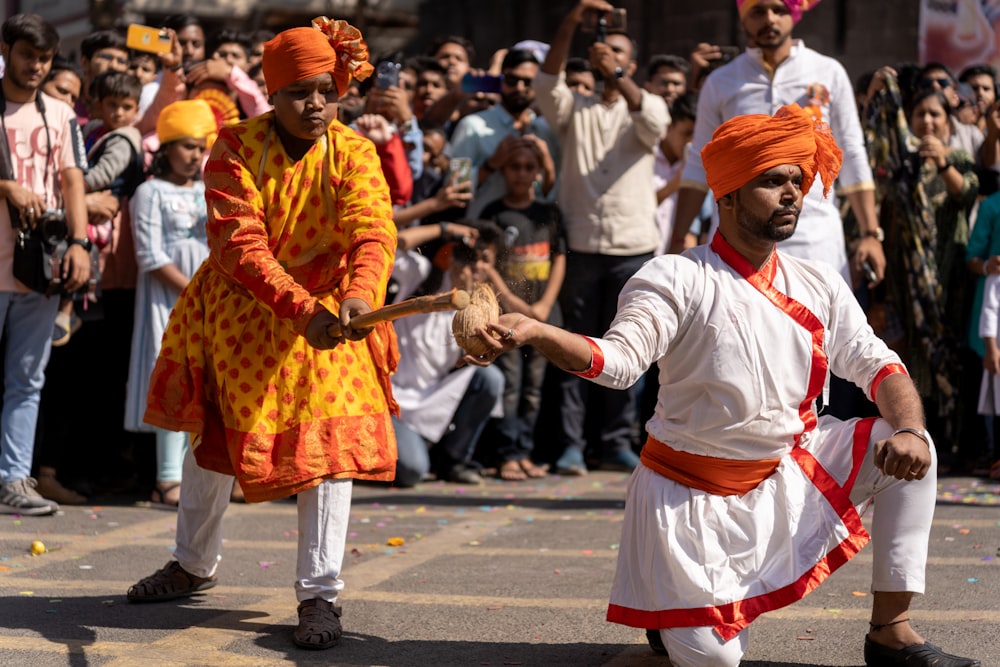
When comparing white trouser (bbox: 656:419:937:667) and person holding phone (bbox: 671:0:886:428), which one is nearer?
white trouser (bbox: 656:419:937:667)

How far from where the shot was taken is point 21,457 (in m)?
7.03

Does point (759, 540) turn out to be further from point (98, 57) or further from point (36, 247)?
point (98, 57)

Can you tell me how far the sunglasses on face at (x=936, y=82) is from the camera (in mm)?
8859

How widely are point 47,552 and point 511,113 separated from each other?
435cm

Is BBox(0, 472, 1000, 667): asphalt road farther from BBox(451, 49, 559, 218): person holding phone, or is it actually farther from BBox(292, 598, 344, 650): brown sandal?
BBox(451, 49, 559, 218): person holding phone

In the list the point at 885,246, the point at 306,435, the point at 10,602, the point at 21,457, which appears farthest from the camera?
the point at 885,246

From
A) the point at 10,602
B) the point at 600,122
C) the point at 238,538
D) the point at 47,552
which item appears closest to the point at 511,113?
the point at 600,122

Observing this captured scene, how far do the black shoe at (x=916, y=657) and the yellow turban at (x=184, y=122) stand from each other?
457cm

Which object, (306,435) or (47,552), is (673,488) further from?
(47,552)

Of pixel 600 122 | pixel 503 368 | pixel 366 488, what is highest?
pixel 600 122

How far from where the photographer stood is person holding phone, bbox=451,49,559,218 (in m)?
8.66

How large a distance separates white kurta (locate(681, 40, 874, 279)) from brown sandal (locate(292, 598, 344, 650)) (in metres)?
3.10

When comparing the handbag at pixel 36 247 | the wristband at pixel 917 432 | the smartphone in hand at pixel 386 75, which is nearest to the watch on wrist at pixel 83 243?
the handbag at pixel 36 247

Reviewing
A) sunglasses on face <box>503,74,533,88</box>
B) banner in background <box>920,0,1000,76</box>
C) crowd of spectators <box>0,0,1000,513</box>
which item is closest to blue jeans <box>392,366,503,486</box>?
crowd of spectators <box>0,0,1000,513</box>
